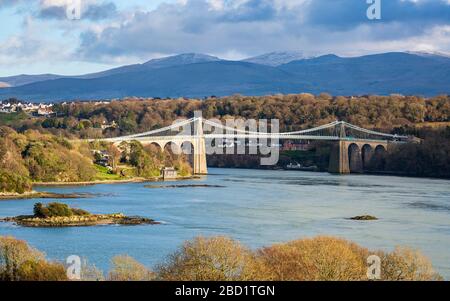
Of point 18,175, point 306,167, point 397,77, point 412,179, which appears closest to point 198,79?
point 397,77

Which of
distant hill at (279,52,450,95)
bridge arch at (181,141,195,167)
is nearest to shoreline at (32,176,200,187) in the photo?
bridge arch at (181,141,195,167)

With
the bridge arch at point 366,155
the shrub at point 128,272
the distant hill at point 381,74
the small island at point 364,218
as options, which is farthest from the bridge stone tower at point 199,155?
the distant hill at point 381,74

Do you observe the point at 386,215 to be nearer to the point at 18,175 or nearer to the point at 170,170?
the point at 18,175

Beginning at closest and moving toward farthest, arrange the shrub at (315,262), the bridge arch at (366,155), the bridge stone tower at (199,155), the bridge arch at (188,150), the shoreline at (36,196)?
the shrub at (315,262), the shoreline at (36,196), the bridge stone tower at (199,155), the bridge arch at (188,150), the bridge arch at (366,155)

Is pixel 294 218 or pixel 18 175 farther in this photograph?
pixel 18 175

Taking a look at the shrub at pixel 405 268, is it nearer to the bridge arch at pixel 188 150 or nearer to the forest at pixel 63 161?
the forest at pixel 63 161

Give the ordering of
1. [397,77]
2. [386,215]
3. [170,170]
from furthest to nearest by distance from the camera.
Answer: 1. [397,77]
2. [170,170]
3. [386,215]

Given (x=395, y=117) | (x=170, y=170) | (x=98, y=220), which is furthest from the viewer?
(x=395, y=117)

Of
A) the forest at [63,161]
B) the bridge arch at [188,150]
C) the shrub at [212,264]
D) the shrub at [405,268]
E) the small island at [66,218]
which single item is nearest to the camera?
the shrub at [212,264]
